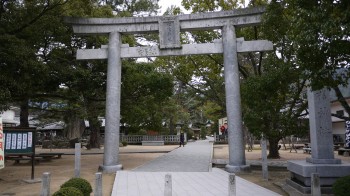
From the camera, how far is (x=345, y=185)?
6.74 metres

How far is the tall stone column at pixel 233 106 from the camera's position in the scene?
43.5ft

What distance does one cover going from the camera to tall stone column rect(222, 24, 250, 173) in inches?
522

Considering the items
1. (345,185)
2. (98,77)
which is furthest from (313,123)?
(98,77)

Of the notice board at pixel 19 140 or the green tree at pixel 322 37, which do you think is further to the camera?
the notice board at pixel 19 140

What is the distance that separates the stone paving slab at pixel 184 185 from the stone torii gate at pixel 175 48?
1.60m

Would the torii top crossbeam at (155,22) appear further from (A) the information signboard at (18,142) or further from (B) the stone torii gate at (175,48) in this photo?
(A) the information signboard at (18,142)

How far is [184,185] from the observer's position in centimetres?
998

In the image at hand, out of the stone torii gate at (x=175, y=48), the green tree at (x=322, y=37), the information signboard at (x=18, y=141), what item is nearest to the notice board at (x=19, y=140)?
the information signboard at (x=18, y=141)

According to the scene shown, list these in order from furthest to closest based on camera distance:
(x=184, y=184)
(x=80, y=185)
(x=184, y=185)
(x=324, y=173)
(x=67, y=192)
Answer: (x=184, y=184)
(x=184, y=185)
(x=324, y=173)
(x=80, y=185)
(x=67, y=192)

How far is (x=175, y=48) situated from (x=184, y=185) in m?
6.86

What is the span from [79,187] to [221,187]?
433 cm

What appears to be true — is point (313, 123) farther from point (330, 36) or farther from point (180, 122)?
point (180, 122)

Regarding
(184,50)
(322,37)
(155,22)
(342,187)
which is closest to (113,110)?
(184,50)

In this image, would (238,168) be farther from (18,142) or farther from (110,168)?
(18,142)
